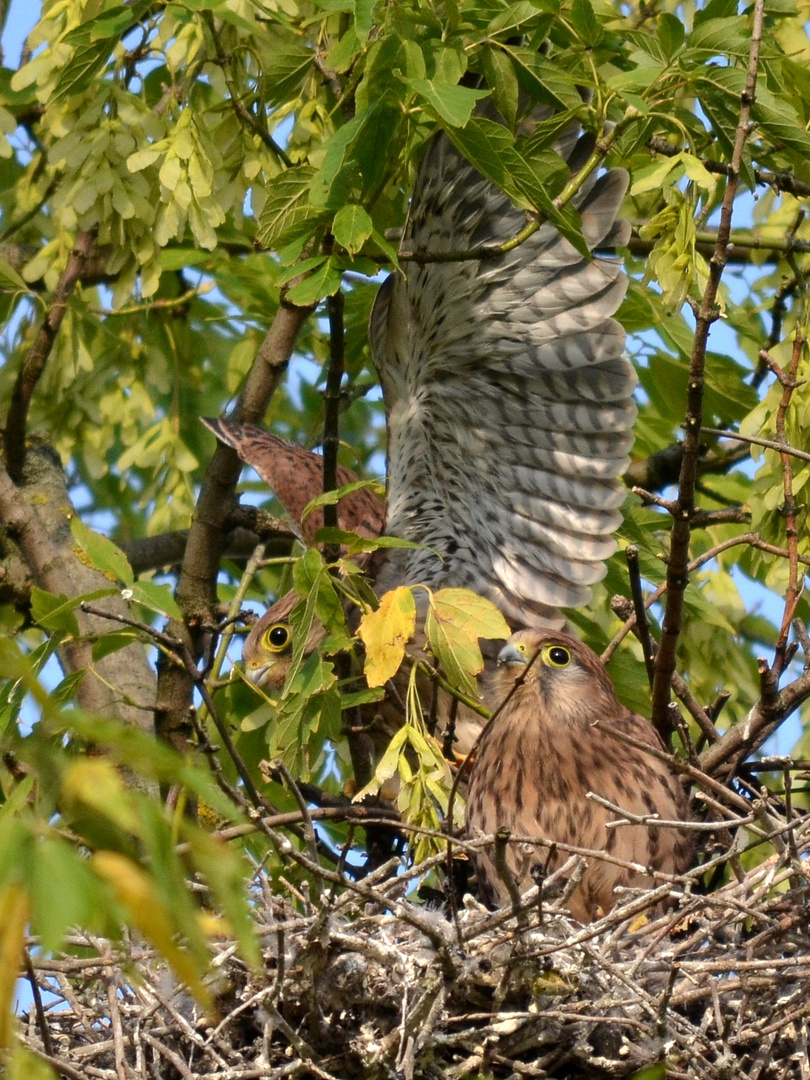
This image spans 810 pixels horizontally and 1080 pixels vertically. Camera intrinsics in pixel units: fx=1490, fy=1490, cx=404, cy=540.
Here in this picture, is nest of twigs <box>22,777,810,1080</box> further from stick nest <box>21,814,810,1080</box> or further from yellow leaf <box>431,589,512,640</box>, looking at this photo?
yellow leaf <box>431,589,512,640</box>

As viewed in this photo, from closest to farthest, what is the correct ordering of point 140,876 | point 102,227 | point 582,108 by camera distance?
point 140,876, point 582,108, point 102,227

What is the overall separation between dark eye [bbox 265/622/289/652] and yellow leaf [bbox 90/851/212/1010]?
Result: 3164 millimetres

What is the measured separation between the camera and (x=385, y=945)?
106 inches

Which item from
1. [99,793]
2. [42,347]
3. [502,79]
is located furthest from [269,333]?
[99,793]

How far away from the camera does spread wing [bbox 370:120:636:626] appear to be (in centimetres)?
387

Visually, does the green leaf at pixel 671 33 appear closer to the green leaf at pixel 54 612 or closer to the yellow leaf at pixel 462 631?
the yellow leaf at pixel 462 631

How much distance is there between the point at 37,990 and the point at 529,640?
1727 mm

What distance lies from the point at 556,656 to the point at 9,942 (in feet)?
8.77

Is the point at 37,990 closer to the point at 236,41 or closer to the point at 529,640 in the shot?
the point at 529,640

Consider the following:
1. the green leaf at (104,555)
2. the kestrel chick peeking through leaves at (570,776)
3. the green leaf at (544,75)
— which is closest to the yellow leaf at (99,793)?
A: the green leaf at (104,555)

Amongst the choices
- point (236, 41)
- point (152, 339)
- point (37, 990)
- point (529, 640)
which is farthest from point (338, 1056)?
point (152, 339)

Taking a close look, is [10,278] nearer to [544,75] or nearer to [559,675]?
[544,75]

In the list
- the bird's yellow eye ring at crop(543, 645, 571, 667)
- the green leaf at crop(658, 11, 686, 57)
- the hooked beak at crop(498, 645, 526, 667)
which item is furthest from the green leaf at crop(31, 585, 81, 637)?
the green leaf at crop(658, 11, 686, 57)

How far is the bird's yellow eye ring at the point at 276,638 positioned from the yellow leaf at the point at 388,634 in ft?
4.49
